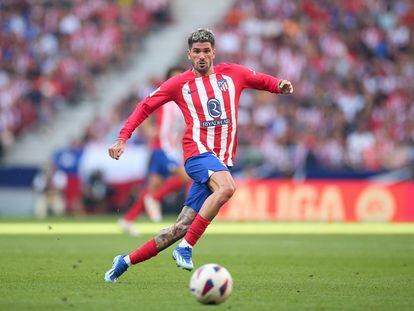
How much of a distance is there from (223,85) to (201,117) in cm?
38

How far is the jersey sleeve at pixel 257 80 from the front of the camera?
9.70 metres

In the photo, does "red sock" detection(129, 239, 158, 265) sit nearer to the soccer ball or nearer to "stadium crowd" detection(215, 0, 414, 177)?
the soccer ball

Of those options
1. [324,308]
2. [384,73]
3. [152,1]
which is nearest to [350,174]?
[384,73]

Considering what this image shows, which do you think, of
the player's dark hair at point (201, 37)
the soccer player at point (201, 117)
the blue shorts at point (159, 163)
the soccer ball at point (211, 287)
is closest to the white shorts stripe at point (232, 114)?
the soccer player at point (201, 117)

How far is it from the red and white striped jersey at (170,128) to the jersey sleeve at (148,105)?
732cm

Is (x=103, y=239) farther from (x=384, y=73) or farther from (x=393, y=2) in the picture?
(x=393, y=2)

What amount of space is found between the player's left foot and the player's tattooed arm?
1.20ft

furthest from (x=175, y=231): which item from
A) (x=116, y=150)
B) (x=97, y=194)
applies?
(x=97, y=194)

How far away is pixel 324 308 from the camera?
25.6ft

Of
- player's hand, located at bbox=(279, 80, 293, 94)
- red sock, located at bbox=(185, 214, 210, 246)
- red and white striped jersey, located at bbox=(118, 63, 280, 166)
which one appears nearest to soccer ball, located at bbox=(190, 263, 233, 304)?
red sock, located at bbox=(185, 214, 210, 246)

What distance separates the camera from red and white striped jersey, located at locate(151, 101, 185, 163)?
56.3 feet

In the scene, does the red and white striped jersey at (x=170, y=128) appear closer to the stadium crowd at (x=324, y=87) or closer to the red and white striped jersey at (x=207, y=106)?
the stadium crowd at (x=324, y=87)

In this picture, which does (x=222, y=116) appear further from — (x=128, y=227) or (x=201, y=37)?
(x=128, y=227)

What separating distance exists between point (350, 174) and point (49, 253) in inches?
463
